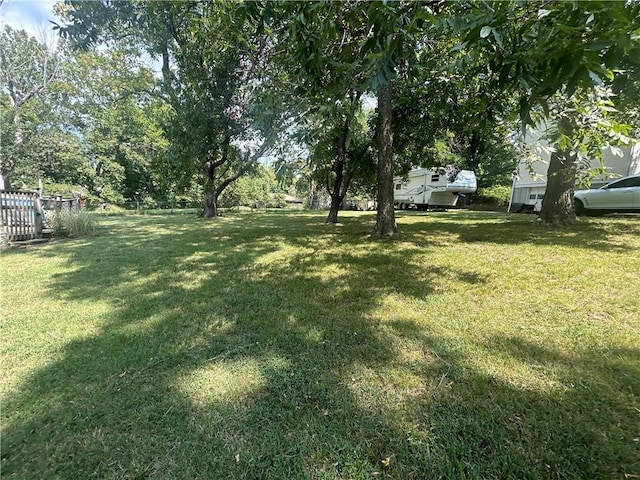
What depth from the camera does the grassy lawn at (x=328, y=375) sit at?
1.36m

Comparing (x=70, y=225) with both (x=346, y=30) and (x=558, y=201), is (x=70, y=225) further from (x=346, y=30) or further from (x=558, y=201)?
(x=558, y=201)

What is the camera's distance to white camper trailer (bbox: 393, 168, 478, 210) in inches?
656

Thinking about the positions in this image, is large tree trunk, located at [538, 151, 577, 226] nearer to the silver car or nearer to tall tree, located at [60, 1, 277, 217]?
the silver car

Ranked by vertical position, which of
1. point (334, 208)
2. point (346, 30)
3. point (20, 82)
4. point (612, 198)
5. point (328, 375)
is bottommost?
point (328, 375)

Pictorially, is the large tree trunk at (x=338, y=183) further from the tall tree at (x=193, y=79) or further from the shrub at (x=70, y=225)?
the shrub at (x=70, y=225)

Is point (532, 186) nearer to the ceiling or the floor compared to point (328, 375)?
nearer to the ceiling

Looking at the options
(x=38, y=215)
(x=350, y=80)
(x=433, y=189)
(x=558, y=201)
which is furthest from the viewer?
(x=433, y=189)

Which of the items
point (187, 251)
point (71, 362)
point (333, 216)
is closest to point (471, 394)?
point (71, 362)

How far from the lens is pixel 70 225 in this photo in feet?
23.8

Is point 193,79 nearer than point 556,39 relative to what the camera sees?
No

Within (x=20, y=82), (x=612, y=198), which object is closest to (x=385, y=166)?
(x=612, y=198)

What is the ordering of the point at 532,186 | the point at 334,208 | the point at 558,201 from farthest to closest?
the point at 532,186
the point at 334,208
the point at 558,201

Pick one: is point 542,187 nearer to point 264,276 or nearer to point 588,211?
point 588,211

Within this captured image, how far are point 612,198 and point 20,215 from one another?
16189 mm
